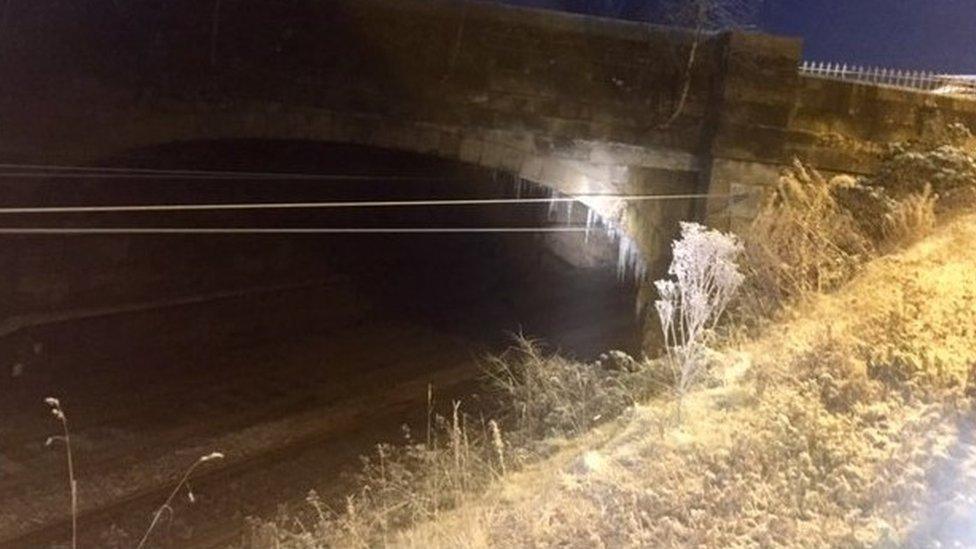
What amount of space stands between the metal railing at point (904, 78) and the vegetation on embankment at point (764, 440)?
2689 mm

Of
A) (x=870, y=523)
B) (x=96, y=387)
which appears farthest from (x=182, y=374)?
(x=870, y=523)

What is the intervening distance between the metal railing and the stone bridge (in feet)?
2.67

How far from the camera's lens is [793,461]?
567 centimetres

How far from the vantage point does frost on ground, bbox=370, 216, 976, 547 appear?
201 inches

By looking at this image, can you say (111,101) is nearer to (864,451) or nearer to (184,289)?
(184,289)

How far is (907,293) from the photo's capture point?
8.34 meters

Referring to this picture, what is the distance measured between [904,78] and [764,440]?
31.1 feet

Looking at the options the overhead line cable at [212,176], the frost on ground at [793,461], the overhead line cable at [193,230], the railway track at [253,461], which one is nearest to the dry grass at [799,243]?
the frost on ground at [793,461]

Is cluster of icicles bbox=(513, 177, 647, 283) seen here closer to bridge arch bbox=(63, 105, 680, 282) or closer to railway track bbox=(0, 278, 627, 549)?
railway track bbox=(0, 278, 627, 549)

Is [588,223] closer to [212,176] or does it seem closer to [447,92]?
[212,176]

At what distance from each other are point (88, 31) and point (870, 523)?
1126 centimetres

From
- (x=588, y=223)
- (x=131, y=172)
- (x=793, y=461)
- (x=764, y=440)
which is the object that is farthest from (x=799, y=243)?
(x=588, y=223)

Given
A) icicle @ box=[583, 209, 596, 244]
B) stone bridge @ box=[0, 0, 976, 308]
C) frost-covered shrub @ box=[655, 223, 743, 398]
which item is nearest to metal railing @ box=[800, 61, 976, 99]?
stone bridge @ box=[0, 0, 976, 308]

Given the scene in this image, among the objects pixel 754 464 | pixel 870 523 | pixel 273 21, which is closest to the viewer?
pixel 870 523
